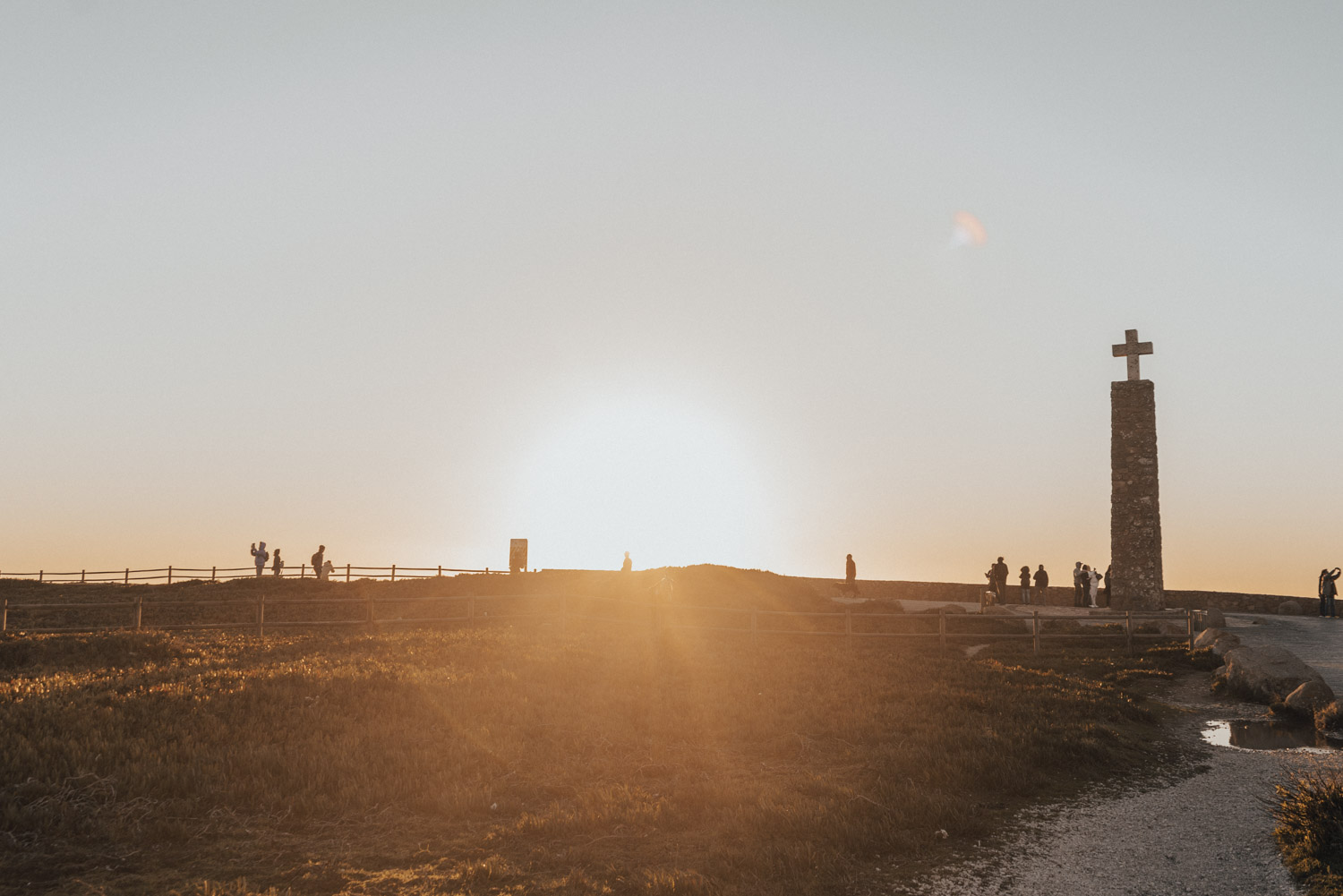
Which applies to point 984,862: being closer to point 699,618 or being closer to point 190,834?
point 190,834

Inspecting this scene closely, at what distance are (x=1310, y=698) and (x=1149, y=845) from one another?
971 centimetres

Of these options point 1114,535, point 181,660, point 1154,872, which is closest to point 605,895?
point 1154,872

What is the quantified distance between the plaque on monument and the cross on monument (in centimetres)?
2739

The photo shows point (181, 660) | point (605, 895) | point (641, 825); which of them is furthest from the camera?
point (181, 660)

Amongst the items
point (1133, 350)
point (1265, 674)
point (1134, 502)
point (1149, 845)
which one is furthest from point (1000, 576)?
point (1149, 845)

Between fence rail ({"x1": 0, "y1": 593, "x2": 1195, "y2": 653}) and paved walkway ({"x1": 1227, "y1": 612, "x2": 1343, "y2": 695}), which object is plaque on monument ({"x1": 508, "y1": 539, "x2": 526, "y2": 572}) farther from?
paved walkway ({"x1": 1227, "y1": 612, "x2": 1343, "y2": 695})

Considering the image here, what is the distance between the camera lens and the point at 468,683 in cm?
1623

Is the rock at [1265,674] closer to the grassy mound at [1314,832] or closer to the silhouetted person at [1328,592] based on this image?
the grassy mound at [1314,832]

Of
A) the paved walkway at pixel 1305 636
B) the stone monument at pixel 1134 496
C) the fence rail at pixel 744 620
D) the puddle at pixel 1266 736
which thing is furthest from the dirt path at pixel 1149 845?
the stone monument at pixel 1134 496

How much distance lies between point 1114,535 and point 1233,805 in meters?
21.7

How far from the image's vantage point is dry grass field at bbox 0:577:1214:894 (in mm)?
8688

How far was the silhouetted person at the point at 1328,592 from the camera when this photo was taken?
2848 cm

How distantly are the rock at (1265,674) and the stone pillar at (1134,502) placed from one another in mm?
11297

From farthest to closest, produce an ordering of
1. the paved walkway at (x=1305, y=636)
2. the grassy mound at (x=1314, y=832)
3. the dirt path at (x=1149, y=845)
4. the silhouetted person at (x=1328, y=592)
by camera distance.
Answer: the silhouetted person at (x=1328, y=592) < the paved walkway at (x=1305, y=636) < the dirt path at (x=1149, y=845) < the grassy mound at (x=1314, y=832)
